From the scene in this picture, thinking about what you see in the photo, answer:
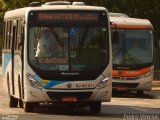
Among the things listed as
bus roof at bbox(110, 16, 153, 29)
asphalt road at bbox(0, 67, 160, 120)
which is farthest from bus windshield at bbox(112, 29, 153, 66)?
asphalt road at bbox(0, 67, 160, 120)

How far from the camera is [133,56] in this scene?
28.1 meters

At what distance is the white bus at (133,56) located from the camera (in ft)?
91.1

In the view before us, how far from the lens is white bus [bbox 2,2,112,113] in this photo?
A: 1788cm

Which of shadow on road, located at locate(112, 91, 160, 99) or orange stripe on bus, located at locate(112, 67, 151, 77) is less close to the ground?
orange stripe on bus, located at locate(112, 67, 151, 77)

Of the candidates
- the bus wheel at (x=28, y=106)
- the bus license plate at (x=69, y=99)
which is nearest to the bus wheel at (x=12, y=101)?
the bus wheel at (x=28, y=106)

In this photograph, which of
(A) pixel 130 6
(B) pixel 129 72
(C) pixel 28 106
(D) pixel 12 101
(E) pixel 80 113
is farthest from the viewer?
(A) pixel 130 6

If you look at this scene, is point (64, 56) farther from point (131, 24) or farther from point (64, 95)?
point (131, 24)

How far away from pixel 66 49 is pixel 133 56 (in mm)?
10280

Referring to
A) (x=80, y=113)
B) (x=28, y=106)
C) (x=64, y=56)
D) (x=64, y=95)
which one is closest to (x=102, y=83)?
(x=64, y=95)

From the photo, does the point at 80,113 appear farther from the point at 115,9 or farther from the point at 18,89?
the point at 115,9

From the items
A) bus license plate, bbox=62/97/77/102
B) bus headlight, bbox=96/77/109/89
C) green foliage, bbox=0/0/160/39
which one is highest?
green foliage, bbox=0/0/160/39

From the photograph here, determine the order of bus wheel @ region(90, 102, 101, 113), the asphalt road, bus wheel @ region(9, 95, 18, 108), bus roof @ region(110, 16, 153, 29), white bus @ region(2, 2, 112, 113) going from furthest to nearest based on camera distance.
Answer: bus roof @ region(110, 16, 153, 29)
bus wheel @ region(9, 95, 18, 108)
bus wheel @ region(90, 102, 101, 113)
white bus @ region(2, 2, 112, 113)
the asphalt road

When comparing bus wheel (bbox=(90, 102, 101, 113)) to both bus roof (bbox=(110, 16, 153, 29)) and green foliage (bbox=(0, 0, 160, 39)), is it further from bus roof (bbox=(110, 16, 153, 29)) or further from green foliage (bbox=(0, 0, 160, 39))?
green foliage (bbox=(0, 0, 160, 39))

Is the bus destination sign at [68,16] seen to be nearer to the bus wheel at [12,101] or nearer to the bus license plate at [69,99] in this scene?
the bus license plate at [69,99]
